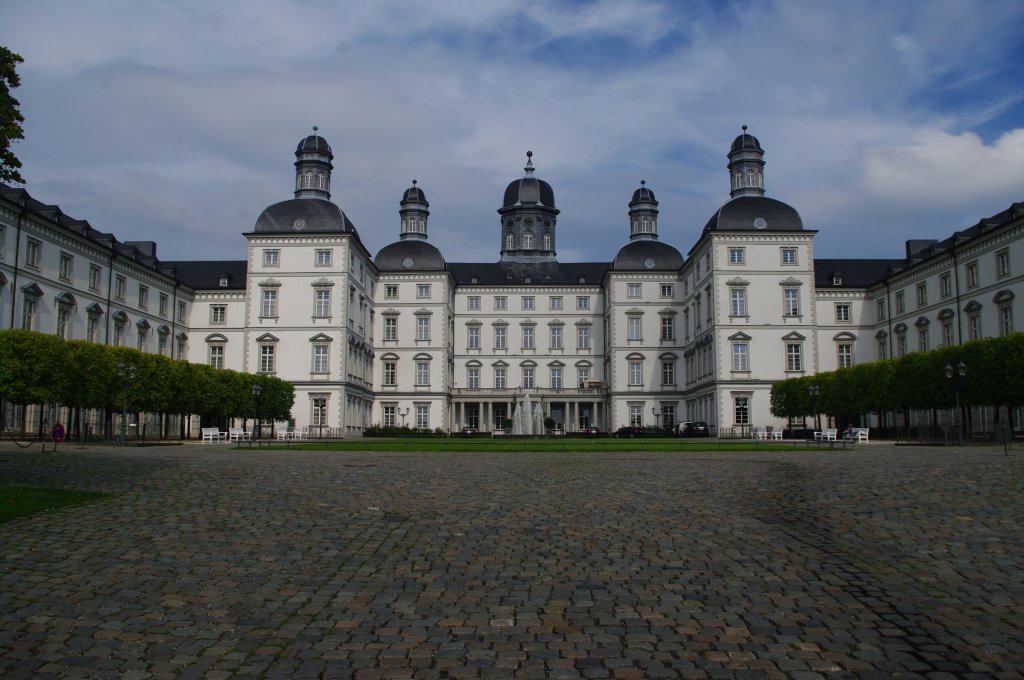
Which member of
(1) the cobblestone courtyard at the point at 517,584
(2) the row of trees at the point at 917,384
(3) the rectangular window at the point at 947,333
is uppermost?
(3) the rectangular window at the point at 947,333

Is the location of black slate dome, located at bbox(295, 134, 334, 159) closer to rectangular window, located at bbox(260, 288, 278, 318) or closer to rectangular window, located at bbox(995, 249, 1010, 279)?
rectangular window, located at bbox(260, 288, 278, 318)

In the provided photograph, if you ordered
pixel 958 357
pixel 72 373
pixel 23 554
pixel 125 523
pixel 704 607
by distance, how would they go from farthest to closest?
pixel 958 357 < pixel 72 373 < pixel 125 523 < pixel 23 554 < pixel 704 607

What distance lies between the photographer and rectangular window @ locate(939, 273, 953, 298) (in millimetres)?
→ 56334

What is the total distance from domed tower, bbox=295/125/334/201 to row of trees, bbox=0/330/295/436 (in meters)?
18.4

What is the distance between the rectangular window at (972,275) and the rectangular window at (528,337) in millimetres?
37641

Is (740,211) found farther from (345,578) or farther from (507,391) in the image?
(345,578)

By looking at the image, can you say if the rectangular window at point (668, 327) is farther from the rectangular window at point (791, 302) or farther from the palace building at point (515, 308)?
the rectangular window at point (791, 302)

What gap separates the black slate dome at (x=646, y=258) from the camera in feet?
245

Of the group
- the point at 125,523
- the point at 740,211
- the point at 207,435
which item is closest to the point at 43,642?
the point at 125,523

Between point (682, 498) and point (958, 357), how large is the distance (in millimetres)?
33635

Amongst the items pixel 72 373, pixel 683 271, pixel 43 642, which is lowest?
pixel 43 642

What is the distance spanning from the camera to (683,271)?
73562 mm

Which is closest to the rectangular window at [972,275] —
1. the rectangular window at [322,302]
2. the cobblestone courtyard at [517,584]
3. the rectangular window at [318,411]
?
the cobblestone courtyard at [517,584]

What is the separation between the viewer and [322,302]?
62.2m
